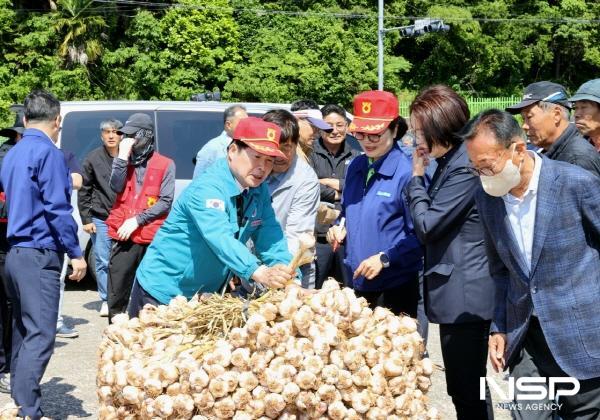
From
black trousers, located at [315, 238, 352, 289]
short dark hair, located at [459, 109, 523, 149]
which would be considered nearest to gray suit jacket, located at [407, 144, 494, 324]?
short dark hair, located at [459, 109, 523, 149]

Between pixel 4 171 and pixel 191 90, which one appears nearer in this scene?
pixel 4 171

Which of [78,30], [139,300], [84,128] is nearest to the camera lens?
[139,300]

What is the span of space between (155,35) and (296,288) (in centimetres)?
3122

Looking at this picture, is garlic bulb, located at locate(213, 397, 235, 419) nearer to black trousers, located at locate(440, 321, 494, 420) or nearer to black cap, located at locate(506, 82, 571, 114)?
black trousers, located at locate(440, 321, 494, 420)

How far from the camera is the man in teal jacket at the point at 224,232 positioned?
3807 millimetres

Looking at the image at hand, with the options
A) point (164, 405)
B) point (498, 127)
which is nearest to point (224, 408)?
point (164, 405)

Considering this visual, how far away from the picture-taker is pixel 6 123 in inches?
1067

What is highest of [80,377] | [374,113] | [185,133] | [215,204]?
[374,113]

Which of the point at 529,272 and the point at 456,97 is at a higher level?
the point at 456,97

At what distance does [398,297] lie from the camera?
16.4ft

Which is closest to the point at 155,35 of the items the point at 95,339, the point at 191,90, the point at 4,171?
the point at 191,90

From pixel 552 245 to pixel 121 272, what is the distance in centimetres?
433

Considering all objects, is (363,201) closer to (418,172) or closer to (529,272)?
(418,172)

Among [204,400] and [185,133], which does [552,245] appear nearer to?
[204,400]
